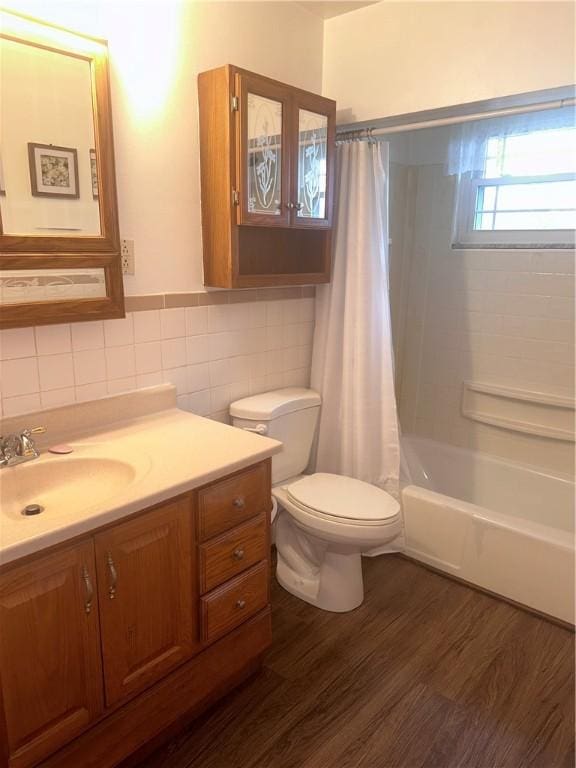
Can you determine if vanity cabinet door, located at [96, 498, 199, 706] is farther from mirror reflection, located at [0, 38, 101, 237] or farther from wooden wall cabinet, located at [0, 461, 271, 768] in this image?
mirror reflection, located at [0, 38, 101, 237]

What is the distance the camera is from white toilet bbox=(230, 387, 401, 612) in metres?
2.04

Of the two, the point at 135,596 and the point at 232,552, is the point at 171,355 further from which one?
the point at 135,596

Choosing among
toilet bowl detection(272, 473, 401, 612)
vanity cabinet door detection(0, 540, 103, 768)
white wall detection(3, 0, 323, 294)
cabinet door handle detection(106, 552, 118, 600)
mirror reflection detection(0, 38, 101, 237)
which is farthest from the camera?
toilet bowl detection(272, 473, 401, 612)

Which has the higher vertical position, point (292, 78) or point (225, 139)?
point (292, 78)

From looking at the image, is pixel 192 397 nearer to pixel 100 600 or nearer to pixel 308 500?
pixel 308 500

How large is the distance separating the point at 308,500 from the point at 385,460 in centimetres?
54

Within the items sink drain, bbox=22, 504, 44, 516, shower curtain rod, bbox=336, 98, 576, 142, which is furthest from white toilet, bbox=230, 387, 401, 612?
shower curtain rod, bbox=336, 98, 576, 142

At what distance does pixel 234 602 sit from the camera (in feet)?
5.59

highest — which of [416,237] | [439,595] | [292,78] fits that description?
[292,78]

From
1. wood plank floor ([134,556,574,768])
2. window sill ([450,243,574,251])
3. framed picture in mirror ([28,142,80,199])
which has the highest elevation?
framed picture in mirror ([28,142,80,199])

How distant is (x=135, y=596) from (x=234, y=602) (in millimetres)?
390

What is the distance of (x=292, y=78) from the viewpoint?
89.4 inches

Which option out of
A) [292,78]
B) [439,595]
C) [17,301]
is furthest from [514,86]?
[439,595]

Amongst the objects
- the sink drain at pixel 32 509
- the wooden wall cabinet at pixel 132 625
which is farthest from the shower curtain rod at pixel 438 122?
the sink drain at pixel 32 509
